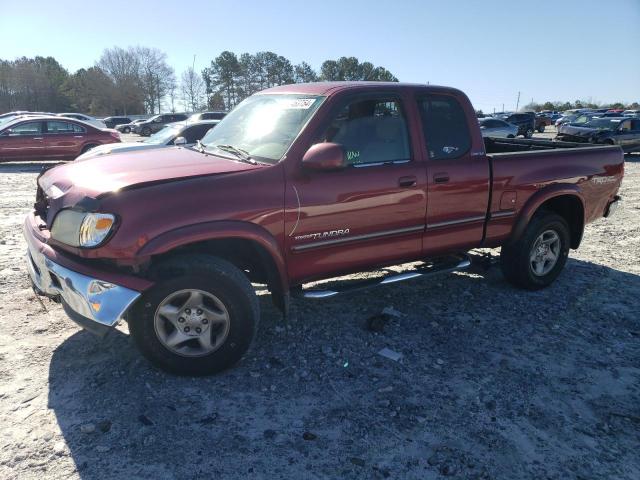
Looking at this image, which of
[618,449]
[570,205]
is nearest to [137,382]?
[618,449]

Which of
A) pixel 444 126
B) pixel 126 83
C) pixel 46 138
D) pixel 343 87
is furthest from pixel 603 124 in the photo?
pixel 126 83

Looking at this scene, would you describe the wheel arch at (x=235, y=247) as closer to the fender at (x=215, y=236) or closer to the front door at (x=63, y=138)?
the fender at (x=215, y=236)

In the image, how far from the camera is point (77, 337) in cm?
382

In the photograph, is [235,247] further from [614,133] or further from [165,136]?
[614,133]

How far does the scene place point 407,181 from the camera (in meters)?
3.87

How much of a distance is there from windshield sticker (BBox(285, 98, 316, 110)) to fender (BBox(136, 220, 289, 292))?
1.11 meters

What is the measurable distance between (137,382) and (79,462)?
2.42 ft

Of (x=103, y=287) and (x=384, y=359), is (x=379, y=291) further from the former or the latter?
(x=103, y=287)

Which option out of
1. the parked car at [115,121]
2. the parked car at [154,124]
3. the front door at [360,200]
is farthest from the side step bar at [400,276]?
the parked car at [115,121]

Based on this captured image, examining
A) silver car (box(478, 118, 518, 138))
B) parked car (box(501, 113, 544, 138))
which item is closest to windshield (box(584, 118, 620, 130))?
silver car (box(478, 118, 518, 138))

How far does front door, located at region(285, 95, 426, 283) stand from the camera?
11.4 ft

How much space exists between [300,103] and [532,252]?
9.20ft

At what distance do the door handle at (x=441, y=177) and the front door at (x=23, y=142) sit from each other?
14.4 meters

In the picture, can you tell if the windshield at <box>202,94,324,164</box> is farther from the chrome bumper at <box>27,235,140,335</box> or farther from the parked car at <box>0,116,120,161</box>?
the parked car at <box>0,116,120,161</box>
